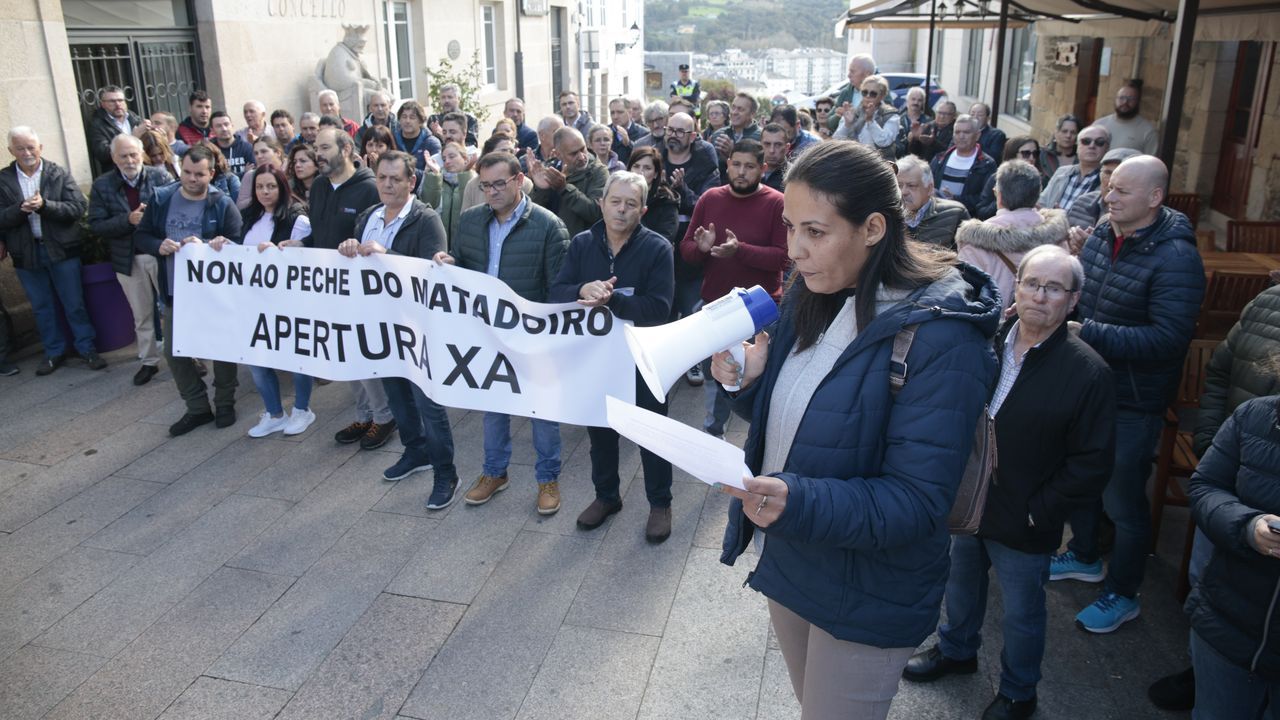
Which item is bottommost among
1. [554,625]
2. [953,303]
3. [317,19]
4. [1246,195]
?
[554,625]

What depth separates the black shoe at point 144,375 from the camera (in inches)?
286

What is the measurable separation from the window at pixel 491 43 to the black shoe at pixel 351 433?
51.5 ft

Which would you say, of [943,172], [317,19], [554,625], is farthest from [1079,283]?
[317,19]

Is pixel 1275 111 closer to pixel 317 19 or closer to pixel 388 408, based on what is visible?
pixel 388 408

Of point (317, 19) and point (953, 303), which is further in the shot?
point (317, 19)

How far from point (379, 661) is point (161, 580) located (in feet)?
4.75

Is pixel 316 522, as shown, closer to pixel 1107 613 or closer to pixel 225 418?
pixel 225 418

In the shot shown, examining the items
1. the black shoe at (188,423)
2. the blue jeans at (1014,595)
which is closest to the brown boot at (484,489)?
the black shoe at (188,423)

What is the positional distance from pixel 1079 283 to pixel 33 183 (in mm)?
7819

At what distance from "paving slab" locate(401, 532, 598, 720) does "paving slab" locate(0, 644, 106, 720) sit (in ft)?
4.76

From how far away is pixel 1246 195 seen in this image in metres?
9.10

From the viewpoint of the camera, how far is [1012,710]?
3.45 meters

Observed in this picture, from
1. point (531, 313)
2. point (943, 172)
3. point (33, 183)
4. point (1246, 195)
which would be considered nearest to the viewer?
point (531, 313)

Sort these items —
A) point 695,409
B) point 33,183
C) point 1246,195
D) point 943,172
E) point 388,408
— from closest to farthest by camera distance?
point 388,408 → point 695,409 → point 33,183 → point 943,172 → point 1246,195
